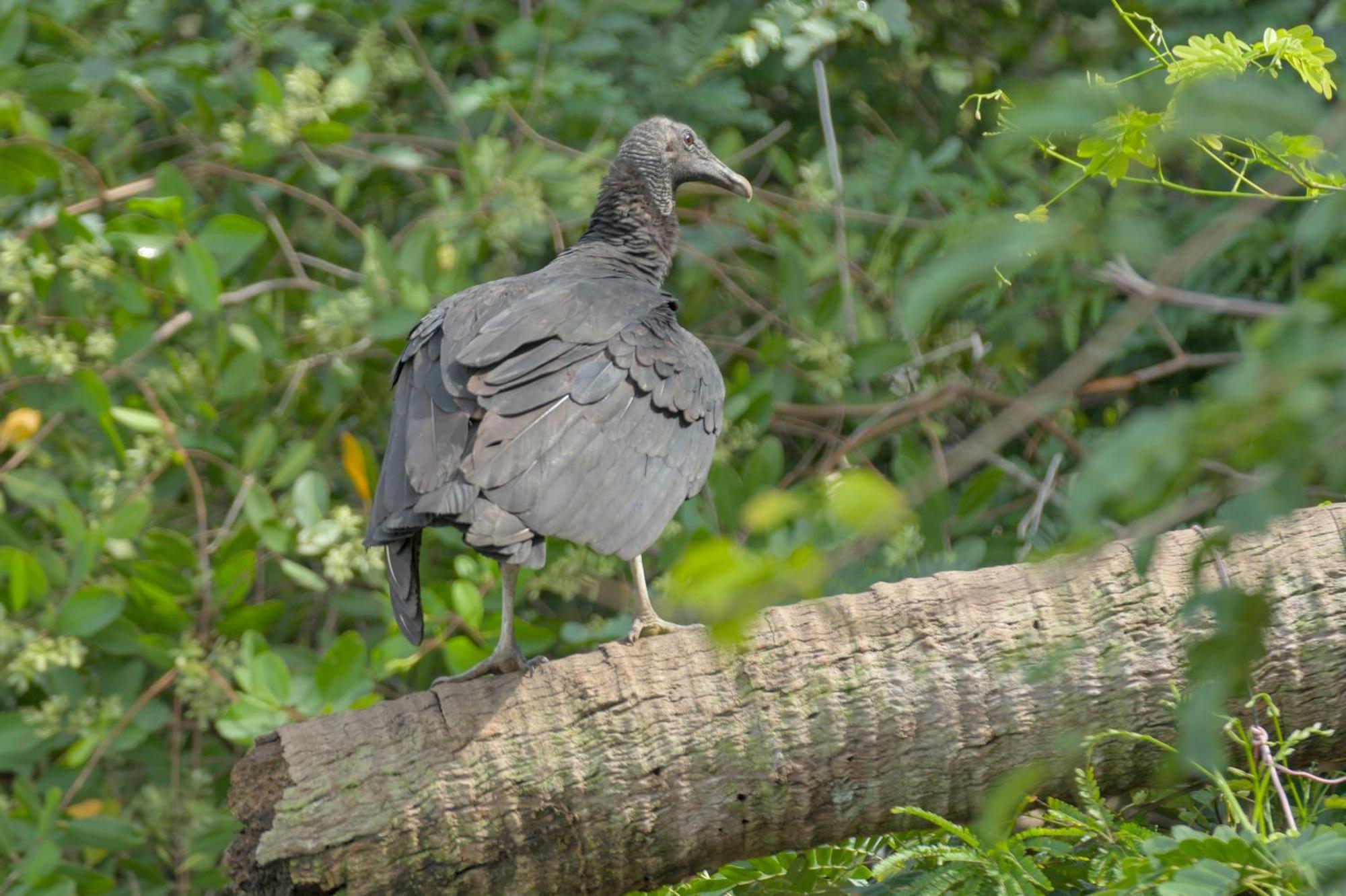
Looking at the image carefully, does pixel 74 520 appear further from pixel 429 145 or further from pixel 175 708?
pixel 429 145

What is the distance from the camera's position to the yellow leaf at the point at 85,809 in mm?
4410

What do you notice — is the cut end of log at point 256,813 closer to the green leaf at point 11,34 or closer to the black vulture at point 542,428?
the black vulture at point 542,428

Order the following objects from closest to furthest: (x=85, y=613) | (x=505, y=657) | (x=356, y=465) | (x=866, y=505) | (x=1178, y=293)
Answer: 1. (x=866, y=505)
2. (x=1178, y=293)
3. (x=505, y=657)
4. (x=85, y=613)
5. (x=356, y=465)

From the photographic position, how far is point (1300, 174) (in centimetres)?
215

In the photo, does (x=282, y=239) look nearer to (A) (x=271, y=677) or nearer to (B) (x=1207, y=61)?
(A) (x=271, y=677)

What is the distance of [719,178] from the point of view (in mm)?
4434

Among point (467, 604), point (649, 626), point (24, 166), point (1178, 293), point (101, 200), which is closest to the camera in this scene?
point (1178, 293)

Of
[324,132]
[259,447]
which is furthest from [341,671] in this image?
[324,132]

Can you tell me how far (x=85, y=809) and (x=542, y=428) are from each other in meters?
2.49

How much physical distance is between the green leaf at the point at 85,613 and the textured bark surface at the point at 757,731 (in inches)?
66.2

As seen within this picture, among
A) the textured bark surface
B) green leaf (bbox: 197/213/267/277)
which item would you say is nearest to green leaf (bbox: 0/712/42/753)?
green leaf (bbox: 197/213/267/277)

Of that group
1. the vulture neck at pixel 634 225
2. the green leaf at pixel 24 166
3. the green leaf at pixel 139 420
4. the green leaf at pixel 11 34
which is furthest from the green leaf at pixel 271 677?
the green leaf at pixel 11 34

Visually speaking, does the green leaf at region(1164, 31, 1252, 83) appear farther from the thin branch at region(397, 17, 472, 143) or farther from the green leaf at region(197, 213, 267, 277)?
the thin branch at region(397, 17, 472, 143)

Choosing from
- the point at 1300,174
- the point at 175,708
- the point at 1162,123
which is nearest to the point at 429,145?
the point at 175,708
